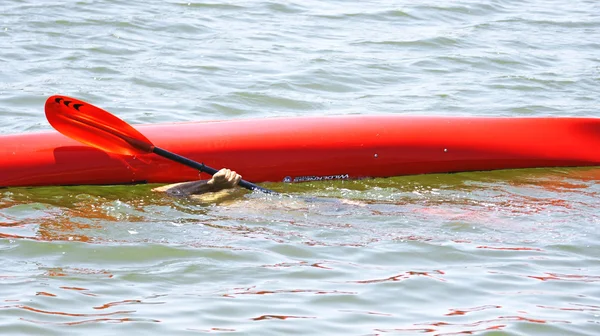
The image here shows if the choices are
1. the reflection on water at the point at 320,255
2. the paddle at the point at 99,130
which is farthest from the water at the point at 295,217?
the paddle at the point at 99,130

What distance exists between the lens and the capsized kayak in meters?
5.58

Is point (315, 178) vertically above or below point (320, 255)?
above

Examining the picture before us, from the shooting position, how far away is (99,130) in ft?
18.2

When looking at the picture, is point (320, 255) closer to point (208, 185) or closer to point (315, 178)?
point (208, 185)

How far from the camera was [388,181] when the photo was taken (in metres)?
6.08

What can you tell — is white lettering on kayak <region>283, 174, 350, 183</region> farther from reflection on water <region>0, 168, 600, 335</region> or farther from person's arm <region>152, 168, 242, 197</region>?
person's arm <region>152, 168, 242, 197</region>

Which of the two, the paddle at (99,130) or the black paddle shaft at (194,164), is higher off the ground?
the paddle at (99,130)

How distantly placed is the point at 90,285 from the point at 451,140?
282 centimetres

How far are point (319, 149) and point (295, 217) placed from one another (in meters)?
0.75

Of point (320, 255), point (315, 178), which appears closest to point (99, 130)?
point (315, 178)

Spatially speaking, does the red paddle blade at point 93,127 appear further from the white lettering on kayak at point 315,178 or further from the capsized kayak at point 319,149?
the white lettering on kayak at point 315,178

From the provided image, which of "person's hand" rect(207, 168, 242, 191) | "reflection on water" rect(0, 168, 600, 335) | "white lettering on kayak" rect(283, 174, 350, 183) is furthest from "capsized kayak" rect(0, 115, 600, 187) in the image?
"person's hand" rect(207, 168, 242, 191)

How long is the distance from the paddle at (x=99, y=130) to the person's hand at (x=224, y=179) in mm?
48

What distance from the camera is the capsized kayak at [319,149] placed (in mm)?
5578
